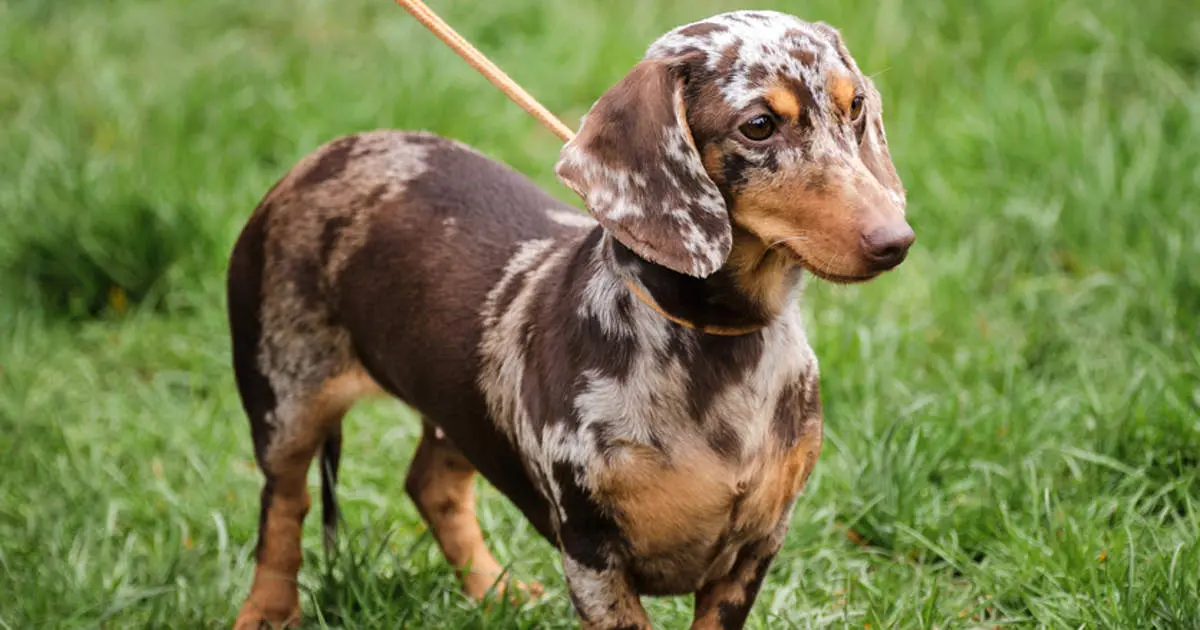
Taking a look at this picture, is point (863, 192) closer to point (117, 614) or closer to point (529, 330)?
point (529, 330)

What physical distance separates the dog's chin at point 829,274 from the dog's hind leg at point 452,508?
1.57m

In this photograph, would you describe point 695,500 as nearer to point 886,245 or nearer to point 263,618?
point 886,245

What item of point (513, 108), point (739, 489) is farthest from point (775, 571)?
point (513, 108)

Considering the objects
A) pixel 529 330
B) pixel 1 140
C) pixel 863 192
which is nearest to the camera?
pixel 863 192

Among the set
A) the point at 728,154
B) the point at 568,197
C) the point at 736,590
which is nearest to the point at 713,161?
the point at 728,154

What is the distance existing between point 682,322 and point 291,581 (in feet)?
5.17

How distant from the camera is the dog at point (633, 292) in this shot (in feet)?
8.81

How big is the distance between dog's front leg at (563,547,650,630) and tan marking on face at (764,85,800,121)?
0.93 m

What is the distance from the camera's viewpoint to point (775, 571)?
399cm

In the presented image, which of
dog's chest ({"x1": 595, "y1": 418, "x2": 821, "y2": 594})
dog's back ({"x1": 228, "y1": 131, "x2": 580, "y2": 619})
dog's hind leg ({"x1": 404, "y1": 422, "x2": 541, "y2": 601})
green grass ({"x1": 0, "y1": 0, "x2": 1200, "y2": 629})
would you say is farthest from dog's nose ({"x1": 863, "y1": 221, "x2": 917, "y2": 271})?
dog's hind leg ({"x1": 404, "y1": 422, "x2": 541, "y2": 601})

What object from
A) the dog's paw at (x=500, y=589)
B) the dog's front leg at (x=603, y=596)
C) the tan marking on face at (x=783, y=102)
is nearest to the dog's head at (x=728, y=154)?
the tan marking on face at (x=783, y=102)

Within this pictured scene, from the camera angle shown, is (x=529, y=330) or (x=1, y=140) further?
(x=1, y=140)

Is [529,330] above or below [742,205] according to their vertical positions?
below

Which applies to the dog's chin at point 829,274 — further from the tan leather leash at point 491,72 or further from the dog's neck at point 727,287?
the tan leather leash at point 491,72
